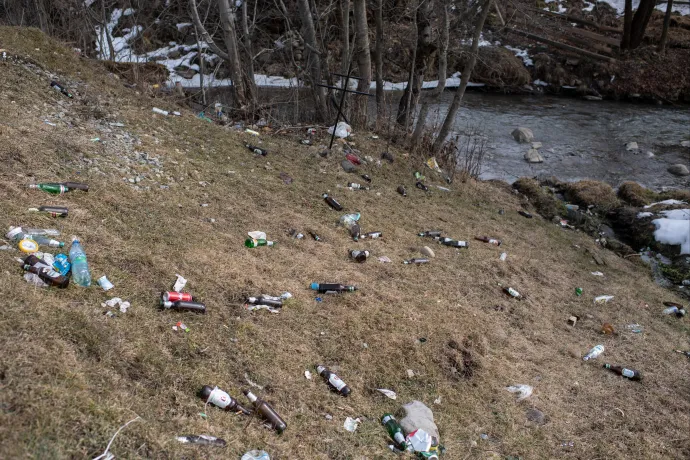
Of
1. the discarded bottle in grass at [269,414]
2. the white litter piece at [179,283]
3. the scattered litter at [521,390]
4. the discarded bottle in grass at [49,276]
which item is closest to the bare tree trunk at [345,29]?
the white litter piece at [179,283]

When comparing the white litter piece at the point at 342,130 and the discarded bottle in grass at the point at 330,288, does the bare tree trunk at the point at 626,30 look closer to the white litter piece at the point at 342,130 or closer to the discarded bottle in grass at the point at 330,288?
the white litter piece at the point at 342,130

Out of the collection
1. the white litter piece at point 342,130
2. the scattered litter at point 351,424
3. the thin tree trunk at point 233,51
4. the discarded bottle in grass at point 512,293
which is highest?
the thin tree trunk at point 233,51

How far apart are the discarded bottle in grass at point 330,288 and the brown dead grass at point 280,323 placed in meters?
0.13

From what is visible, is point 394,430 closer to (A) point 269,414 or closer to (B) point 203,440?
(A) point 269,414

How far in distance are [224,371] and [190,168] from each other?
3519 mm

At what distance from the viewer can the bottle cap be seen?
3.70 metres

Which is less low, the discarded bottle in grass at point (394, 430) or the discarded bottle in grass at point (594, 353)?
the discarded bottle in grass at point (394, 430)

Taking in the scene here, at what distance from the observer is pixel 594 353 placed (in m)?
5.36

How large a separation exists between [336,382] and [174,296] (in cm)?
133

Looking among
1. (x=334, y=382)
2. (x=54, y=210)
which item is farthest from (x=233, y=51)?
(x=334, y=382)

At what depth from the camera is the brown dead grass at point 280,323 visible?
2.91m

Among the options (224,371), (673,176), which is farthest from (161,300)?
(673,176)

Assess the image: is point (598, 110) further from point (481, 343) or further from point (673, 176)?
point (481, 343)

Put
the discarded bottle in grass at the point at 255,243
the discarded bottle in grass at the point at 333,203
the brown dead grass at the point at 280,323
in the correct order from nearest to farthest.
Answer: the brown dead grass at the point at 280,323 → the discarded bottle in grass at the point at 255,243 → the discarded bottle in grass at the point at 333,203
